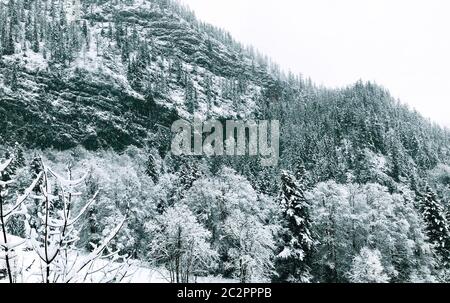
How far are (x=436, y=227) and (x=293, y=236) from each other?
48.3ft

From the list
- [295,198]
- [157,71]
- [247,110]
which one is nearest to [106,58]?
[157,71]

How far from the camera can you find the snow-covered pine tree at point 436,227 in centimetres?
3778

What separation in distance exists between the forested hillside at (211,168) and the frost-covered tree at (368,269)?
15 cm

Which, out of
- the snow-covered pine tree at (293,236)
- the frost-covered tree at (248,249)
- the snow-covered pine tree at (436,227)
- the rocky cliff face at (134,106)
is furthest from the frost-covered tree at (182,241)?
the rocky cliff face at (134,106)

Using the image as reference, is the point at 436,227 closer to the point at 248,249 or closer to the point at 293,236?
the point at 293,236

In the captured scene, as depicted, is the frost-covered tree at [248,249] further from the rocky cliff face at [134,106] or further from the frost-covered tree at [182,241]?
the rocky cliff face at [134,106]

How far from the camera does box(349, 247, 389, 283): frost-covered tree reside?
99.9 feet

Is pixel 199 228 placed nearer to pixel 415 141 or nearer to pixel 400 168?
pixel 400 168

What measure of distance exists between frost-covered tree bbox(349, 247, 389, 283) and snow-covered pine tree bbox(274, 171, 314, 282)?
11.9ft

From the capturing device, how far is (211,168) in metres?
128

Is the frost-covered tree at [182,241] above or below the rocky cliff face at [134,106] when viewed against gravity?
below

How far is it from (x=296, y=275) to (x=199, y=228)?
860 cm

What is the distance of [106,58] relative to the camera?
173 m

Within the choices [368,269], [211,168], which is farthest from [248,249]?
[211,168]
